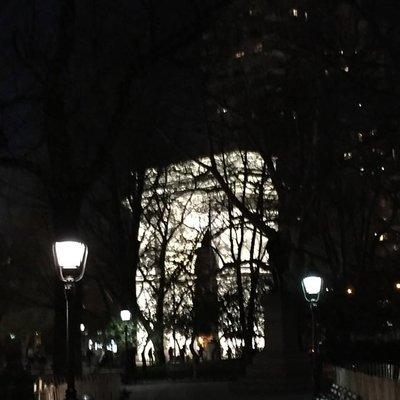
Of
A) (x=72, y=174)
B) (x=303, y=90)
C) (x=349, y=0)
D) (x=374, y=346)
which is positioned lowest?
(x=374, y=346)

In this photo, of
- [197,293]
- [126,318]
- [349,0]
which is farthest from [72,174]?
[197,293]

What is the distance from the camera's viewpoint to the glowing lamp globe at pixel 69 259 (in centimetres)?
1538

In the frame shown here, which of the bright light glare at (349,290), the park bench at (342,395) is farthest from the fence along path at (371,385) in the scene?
the bright light glare at (349,290)

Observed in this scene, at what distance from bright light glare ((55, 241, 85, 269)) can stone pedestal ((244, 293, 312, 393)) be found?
16.6 m

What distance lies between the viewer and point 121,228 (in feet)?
146

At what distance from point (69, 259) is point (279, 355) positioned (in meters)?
17.4

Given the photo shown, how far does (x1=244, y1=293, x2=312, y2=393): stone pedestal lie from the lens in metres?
31.1

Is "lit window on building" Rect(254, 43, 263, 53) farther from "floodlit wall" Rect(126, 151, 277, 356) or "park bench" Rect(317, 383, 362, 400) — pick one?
"floodlit wall" Rect(126, 151, 277, 356)

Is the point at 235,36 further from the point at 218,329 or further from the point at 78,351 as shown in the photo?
the point at 218,329

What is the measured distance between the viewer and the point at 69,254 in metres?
15.4

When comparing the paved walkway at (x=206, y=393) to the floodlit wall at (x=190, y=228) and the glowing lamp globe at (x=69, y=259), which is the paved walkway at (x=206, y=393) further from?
the glowing lamp globe at (x=69, y=259)

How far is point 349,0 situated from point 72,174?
659cm

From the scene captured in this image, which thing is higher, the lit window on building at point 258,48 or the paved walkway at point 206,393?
the lit window on building at point 258,48

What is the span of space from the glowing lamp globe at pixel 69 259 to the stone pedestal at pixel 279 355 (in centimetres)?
1660
